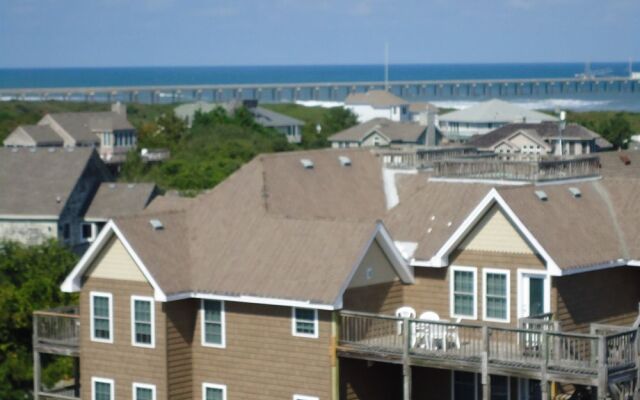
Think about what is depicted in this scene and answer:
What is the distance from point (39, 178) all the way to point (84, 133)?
40725 mm

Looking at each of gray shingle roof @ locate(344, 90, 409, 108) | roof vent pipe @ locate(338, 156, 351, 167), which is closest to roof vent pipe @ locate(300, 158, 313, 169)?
roof vent pipe @ locate(338, 156, 351, 167)

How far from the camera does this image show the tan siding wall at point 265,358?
3225cm

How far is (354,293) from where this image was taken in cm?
3262

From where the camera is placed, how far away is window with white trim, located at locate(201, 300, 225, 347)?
33.7m

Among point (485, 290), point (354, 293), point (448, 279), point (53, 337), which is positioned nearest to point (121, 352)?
point (53, 337)

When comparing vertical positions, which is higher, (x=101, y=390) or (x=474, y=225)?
(x=474, y=225)

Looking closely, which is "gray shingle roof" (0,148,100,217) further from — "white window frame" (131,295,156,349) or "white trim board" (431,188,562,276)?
"white trim board" (431,188,562,276)

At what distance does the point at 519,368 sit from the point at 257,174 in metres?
9.64

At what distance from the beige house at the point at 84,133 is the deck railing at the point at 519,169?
69.3m

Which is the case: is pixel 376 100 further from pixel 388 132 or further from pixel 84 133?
pixel 84 133

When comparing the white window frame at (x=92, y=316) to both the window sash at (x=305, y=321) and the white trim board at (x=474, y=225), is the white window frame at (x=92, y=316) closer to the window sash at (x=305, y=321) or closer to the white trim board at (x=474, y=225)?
the window sash at (x=305, y=321)

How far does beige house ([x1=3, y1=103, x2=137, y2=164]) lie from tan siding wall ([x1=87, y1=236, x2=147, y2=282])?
69701 mm

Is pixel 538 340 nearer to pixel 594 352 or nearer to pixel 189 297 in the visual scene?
pixel 594 352

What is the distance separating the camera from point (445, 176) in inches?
1436
